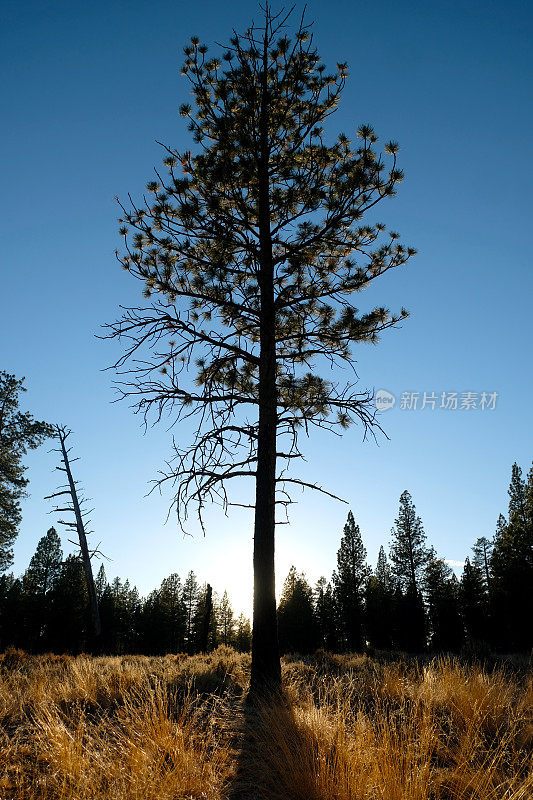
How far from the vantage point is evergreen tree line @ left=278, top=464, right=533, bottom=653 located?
28891mm

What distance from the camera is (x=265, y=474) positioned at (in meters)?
7.30

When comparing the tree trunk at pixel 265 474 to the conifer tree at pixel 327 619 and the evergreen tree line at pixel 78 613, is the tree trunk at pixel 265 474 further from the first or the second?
the conifer tree at pixel 327 619

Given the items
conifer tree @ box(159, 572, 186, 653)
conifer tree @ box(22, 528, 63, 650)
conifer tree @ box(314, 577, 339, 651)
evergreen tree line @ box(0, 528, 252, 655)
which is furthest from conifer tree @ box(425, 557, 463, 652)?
conifer tree @ box(22, 528, 63, 650)

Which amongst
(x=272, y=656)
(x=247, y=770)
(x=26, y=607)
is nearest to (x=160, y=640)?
(x=26, y=607)

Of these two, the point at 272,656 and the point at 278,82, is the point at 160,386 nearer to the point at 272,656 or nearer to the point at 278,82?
the point at 272,656

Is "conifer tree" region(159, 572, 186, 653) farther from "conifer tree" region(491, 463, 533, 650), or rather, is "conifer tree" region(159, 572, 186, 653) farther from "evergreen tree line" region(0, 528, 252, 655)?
"conifer tree" region(491, 463, 533, 650)

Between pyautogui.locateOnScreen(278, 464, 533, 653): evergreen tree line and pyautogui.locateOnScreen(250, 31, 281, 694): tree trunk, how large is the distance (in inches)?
1061

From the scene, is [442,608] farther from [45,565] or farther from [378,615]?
[45,565]

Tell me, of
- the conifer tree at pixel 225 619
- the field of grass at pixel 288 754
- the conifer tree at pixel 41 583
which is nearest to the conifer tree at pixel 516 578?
the field of grass at pixel 288 754

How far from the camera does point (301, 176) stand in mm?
7961

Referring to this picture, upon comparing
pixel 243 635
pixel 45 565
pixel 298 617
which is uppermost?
pixel 45 565

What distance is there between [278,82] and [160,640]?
52.1m

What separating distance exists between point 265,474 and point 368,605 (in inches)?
1503

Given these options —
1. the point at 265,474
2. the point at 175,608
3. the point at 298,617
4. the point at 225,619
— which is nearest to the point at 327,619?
the point at 298,617
